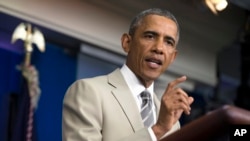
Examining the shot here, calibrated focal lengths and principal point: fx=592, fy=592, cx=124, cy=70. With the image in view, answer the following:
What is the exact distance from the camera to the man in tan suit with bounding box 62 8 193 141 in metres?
1.47

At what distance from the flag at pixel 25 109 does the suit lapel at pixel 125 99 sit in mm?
2173

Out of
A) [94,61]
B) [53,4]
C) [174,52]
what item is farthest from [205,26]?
[174,52]

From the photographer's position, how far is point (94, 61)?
4.77 meters

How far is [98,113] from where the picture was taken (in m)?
1.67

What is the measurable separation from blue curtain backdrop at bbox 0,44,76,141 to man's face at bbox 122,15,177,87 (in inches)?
89.0

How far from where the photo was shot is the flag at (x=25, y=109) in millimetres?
3910

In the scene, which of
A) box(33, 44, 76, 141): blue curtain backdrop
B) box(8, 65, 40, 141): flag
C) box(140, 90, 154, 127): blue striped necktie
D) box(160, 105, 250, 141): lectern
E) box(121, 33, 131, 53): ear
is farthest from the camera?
box(33, 44, 76, 141): blue curtain backdrop

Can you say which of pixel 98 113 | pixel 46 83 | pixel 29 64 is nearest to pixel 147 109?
pixel 98 113

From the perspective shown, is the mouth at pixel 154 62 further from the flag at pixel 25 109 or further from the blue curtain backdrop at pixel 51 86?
the blue curtain backdrop at pixel 51 86

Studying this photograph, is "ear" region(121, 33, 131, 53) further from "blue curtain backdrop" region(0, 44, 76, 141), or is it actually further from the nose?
"blue curtain backdrop" region(0, 44, 76, 141)

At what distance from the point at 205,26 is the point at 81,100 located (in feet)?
13.2

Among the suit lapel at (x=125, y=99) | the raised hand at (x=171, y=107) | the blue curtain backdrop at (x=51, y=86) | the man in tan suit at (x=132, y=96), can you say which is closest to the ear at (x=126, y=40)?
the man in tan suit at (x=132, y=96)

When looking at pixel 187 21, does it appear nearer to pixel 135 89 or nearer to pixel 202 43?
pixel 202 43

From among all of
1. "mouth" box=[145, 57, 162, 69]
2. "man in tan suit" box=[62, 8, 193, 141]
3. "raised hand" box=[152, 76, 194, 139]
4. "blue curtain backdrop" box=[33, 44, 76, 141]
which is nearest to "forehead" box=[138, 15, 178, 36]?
"man in tan suit" box=[62, 8, 193, 141]
